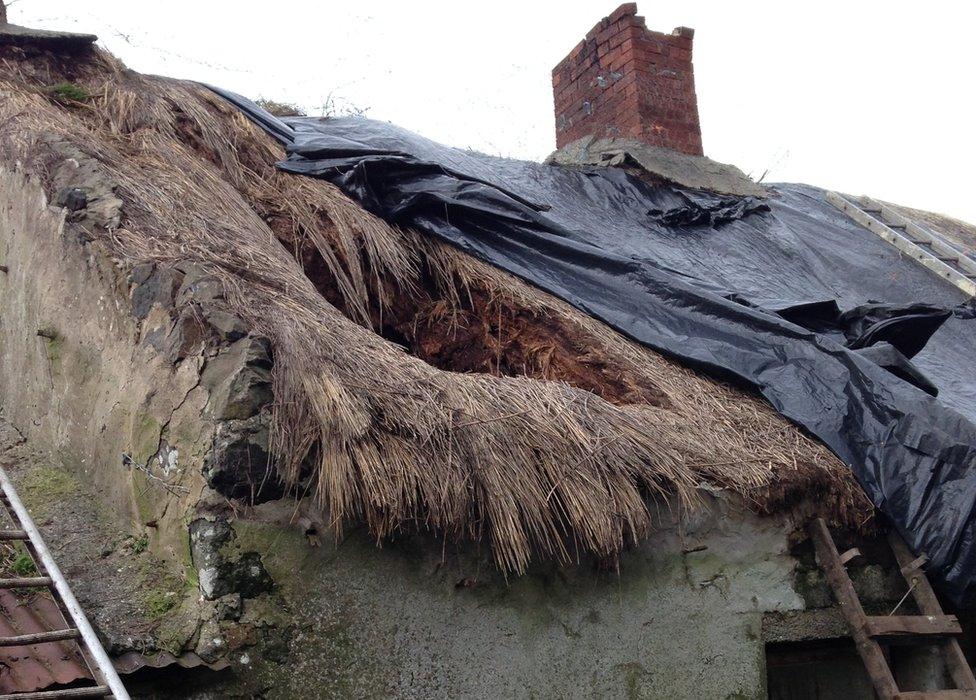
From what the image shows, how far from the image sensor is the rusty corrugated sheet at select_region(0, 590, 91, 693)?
2756 millimetres

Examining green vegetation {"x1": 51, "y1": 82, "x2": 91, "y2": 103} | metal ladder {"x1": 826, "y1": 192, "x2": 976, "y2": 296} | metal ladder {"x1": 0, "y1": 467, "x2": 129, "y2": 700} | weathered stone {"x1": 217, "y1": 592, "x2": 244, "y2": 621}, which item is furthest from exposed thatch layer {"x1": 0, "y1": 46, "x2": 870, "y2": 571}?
metal ladder {"x1": 826, "y1": 192, "x2": 976, "y2": 296}

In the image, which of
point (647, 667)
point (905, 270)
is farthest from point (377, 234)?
point (905, 270)

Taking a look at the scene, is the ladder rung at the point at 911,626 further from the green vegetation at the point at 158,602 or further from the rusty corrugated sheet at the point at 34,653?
the rusty corrugated sheet at the point at 34,653

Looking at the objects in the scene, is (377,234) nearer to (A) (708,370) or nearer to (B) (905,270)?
(A) (708,370)

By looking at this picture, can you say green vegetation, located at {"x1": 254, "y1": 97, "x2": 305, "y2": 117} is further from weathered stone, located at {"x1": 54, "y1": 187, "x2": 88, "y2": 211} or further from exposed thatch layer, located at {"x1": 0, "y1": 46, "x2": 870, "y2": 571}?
weathered stone, located at {"x1": 54, "y1": 187, "x2": 88, "y2": 211}

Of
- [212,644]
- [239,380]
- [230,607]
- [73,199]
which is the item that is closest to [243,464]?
[239,380]

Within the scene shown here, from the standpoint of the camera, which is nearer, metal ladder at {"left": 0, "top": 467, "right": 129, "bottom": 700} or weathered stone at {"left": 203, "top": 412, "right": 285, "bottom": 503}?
metal ladder at {"left": 0, "top": 467, "right": 129, "bottom": 700}

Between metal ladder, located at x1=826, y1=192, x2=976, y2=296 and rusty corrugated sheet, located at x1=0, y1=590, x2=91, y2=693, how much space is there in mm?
5957

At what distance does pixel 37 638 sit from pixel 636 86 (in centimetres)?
609

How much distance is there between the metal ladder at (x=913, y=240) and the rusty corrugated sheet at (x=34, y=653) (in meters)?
5.96

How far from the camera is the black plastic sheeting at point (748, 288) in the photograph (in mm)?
4082

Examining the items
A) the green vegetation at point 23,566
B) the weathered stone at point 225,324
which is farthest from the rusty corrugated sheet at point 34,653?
the weathered stone at point 225,324

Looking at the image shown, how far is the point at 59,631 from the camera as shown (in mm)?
2762

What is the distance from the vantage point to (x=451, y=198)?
5.04 metres
